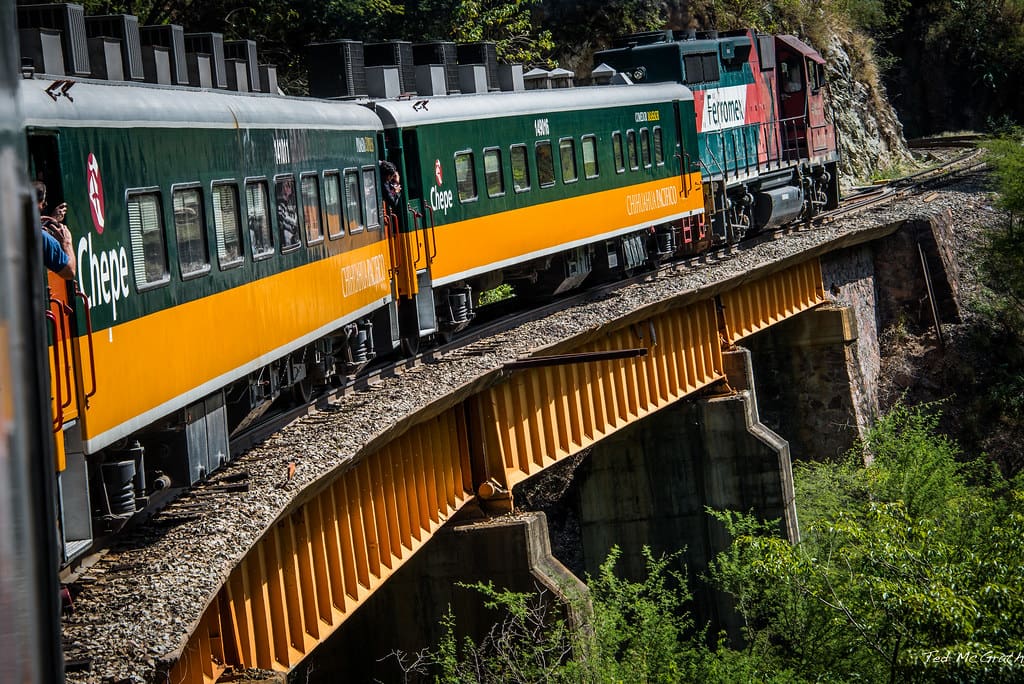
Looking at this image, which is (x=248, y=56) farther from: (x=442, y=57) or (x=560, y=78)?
(x=560, y=78)

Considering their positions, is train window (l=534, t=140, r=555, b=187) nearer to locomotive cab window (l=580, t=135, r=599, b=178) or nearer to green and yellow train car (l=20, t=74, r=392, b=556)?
locomotive cab window (l=580, t=135, r=599, b=178)

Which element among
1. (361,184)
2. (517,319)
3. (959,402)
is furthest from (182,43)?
(959,402)

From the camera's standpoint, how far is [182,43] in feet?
33.9

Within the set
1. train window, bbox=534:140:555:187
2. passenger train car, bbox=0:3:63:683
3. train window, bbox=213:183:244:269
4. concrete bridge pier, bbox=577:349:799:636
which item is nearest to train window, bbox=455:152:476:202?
train window, bbox=534:140:555:187

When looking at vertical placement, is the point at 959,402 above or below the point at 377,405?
below

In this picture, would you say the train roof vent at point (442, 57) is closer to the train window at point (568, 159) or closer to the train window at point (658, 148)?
the train window at point (568, 159)

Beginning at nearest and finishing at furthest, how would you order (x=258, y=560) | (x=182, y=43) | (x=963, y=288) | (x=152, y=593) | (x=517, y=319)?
(x=152, y=593), (x=258, y=560), (x=182, y=43), (x=517, y=319), (x=963, y=288)

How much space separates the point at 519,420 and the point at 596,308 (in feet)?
10.9

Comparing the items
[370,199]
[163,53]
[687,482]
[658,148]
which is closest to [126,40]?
[163,53]

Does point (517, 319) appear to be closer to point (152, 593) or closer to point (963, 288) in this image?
point (152, 593)

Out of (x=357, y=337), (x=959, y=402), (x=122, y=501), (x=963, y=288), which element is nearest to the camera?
Result: (x=122, y=501)

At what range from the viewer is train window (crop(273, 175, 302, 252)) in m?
11.3

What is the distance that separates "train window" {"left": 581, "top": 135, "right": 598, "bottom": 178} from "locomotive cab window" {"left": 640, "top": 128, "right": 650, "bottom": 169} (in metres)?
2.21

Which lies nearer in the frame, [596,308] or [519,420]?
[519,420]
